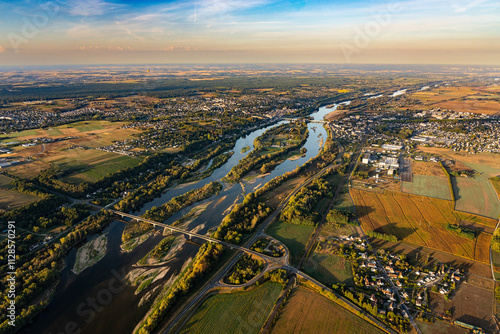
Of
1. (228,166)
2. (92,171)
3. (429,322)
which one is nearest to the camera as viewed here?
(429,322)

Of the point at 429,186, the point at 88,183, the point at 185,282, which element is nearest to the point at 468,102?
the point at 429,186

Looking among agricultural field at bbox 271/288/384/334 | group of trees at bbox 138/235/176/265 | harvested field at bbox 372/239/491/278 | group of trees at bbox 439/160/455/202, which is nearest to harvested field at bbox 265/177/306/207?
harvested field at bbox 372/239/491/278

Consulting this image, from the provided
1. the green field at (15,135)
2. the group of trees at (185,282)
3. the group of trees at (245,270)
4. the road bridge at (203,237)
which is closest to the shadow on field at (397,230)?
the road bridge at (203,237)

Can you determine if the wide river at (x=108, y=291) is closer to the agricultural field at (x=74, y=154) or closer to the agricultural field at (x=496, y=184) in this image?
the agricultural field at (x=74, y=154)

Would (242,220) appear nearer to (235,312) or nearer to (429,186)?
(235,312)

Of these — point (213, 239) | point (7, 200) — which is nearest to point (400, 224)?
point (213, 239)

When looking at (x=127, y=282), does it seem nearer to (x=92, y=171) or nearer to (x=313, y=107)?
(x=92, y=171)

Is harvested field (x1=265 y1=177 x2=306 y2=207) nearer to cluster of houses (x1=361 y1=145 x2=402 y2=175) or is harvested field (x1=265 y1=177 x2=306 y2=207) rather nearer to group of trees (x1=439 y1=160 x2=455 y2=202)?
cluster of houses (x1=361 y1=145 x2=402 y2=175)

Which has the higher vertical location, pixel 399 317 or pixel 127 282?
pixel 399 317
